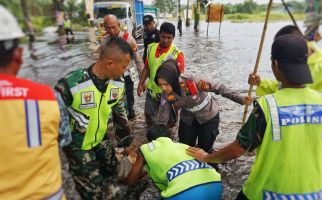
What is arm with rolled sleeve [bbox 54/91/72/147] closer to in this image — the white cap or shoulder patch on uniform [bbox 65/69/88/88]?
the white cap

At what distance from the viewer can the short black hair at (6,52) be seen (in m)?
1.26

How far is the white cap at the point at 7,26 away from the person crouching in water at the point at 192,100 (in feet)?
5.86

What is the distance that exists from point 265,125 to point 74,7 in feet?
4.15

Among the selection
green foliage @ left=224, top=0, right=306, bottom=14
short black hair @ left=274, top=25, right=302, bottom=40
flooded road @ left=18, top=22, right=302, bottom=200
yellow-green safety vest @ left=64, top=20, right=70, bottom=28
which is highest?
green foliage @ left=224, top=0, right=306, bottom=14

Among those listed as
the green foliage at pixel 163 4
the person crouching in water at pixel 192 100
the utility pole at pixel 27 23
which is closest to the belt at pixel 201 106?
the person crouching in water at pixel 192 100

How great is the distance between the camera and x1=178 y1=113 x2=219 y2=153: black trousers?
352 cm

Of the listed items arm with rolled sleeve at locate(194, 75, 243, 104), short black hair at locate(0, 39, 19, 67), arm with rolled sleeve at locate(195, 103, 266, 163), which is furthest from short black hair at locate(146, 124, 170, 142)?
short black hair at locate(0, 39, 19, 67)

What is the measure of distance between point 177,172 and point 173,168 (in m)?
0.04

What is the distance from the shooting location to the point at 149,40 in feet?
22.4

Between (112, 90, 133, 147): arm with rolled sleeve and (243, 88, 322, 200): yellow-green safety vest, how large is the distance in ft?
4.30

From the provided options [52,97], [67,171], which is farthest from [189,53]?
[52,97]

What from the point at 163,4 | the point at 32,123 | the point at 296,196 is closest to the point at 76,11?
the point at 32,123

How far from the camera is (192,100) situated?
3.32m

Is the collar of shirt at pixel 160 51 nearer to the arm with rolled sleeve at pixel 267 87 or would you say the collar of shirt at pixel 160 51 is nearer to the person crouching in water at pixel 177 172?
the arm with rolled sleeve at pixel 267 87
